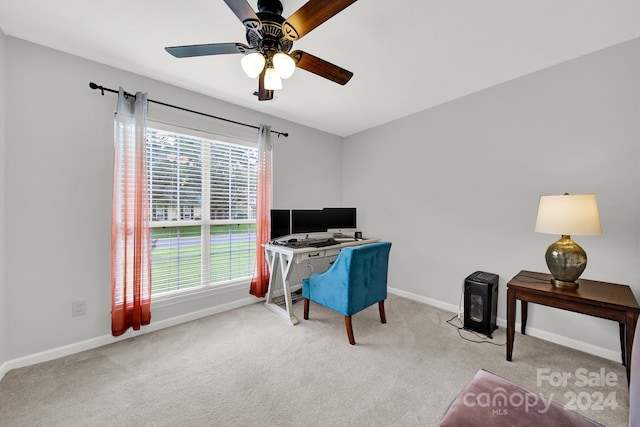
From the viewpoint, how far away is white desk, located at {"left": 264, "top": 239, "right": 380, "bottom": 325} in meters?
2.63

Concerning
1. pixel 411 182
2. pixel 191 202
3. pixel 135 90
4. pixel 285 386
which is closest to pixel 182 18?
pixel 135 90

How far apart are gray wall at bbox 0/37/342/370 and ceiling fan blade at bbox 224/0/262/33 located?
1.72 metres

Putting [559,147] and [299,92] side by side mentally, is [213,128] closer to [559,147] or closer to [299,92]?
[299,92]

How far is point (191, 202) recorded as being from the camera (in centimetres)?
274

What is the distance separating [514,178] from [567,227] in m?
0.89

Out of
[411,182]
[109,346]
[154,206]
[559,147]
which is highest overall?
[559,147]

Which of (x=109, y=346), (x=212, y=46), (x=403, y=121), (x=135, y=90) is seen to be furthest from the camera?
(x=403, y=121)

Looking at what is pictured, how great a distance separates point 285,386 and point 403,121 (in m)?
3.32

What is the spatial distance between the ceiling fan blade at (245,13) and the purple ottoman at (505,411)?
199 cm

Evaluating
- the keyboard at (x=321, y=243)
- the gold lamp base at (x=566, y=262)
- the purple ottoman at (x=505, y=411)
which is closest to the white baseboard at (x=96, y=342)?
the keyboard at (x=321, y=243)

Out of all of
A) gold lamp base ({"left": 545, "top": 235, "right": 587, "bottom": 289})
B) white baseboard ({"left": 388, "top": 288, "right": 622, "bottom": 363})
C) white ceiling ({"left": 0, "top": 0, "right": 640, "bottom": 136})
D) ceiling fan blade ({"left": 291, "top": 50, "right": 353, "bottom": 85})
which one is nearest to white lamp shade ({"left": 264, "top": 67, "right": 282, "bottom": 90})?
ceiling fan blade ({"left": 291, "top": 50, "right": 353, "bottom": 85})

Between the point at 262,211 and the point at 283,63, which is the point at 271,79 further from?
the point at 262,211

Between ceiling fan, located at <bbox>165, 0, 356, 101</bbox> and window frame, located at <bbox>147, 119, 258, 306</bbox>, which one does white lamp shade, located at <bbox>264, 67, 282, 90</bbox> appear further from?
window frame, located at <bbox>147, 119, 258, 306</bbox>

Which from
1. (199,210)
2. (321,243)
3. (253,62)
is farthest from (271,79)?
(321,243)
